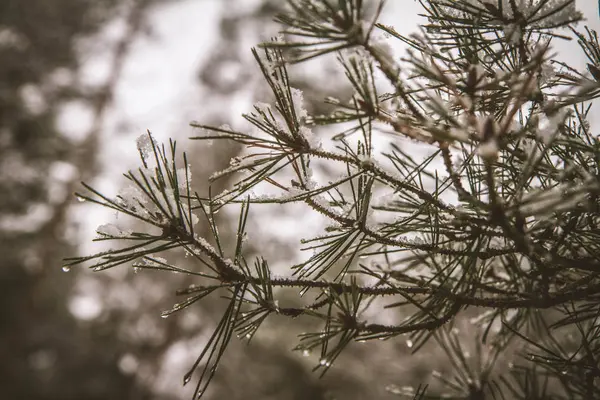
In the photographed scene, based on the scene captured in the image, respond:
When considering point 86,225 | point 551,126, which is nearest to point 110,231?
point 551,126

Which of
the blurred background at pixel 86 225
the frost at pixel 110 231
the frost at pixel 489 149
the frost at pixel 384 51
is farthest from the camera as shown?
the blurred background at pixel 86 225

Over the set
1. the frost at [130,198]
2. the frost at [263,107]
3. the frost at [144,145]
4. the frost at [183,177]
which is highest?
the frost at [263,107]

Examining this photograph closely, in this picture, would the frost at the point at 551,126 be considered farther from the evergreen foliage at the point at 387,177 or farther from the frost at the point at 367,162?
the frost at the point at 367,162

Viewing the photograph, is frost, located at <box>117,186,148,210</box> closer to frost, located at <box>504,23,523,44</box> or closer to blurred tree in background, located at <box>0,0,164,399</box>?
frost, located at <box>504,23,523,44</box>

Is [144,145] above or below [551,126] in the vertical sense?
above

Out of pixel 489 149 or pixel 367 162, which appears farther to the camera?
pixel 367 162

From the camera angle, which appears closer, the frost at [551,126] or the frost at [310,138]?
the frost at [551,126]

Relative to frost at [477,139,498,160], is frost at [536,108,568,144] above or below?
above

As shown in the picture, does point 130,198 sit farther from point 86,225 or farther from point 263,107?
point 86,225

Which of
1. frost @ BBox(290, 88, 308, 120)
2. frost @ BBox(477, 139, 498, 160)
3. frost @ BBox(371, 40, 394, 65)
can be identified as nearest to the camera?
frost @ BBox(477, 139, 498, 160)

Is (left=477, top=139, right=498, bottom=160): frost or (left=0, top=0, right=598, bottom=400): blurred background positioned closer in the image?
(left=477, top=139, right=498, bottom=160): frost

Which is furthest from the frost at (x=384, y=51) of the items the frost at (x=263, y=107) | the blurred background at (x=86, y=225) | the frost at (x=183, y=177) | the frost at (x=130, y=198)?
the blurred background at (x=86, y=225)

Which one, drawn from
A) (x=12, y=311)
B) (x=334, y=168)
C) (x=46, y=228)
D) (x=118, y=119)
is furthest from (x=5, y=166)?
(x=334, y=168)

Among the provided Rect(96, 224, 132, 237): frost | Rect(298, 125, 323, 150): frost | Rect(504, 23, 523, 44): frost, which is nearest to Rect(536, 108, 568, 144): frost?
Rect(504, 23, 523, 44): frost
